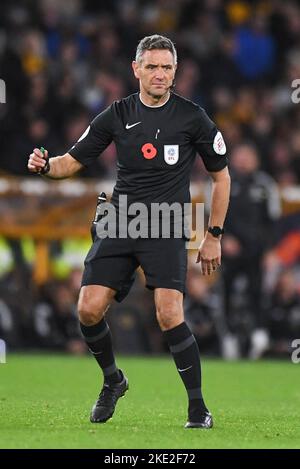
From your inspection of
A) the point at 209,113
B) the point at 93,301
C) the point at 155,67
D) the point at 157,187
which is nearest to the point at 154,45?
the point at 155,67

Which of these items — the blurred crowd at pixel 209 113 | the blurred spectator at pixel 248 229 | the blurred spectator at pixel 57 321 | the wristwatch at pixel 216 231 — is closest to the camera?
the wristwatch at pixel 216 231

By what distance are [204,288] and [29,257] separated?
95.7 inches

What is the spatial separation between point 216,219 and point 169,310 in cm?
67

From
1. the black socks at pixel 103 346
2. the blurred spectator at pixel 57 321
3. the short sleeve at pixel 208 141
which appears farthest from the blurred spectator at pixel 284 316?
the short sleeve at pixel 208 141

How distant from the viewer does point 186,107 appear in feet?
25.9

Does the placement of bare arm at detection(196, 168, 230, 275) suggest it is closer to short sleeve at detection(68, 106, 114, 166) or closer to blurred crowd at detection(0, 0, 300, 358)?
short sleeve at detection(68, 106, 114, 166)

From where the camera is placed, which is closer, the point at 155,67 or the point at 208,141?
the point at 155,67

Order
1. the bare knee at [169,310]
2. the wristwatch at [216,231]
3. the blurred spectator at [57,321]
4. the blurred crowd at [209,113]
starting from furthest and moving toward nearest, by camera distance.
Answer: the blurred spectator at [57,321], the blurred crowd at [209,113], the wristwatch at [216,231], the bare knee at [169,310]

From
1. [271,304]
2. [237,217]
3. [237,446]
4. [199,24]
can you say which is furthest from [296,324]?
[237,446]

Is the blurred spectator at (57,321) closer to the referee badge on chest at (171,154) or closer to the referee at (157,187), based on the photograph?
the referee at (157,187)

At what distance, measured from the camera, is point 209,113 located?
1811cm

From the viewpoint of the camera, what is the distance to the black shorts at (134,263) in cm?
774

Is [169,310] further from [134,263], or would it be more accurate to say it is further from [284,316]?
[284,316]
